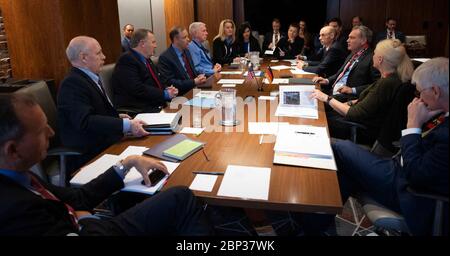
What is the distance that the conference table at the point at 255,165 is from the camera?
128cm

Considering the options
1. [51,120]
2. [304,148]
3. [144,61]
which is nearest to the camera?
[304,148]

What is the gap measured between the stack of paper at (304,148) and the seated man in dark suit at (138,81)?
1.34 m

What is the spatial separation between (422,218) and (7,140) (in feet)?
4.90

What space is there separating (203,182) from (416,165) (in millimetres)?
820

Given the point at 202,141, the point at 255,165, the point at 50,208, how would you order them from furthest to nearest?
the point at 202,141
the point at 255,165
the point at 50,208

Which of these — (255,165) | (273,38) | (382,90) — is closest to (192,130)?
(255,165)

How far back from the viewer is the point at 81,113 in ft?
6.93

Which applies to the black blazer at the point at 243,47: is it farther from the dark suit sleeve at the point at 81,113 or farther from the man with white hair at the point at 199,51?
the dark suit sleeve at the point at 81,113

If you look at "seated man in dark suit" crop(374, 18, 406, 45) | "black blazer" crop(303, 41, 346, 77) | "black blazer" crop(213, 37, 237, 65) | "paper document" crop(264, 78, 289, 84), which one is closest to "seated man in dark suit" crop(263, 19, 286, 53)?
"black blazer" crop(213, 37, 237, 65)

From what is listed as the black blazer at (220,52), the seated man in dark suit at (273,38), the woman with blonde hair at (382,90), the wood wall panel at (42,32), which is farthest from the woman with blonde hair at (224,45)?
the woman with blonde hair at (382,90)

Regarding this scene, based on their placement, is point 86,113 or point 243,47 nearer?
point 86,113

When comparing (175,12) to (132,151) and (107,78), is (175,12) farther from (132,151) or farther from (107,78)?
(132,151)

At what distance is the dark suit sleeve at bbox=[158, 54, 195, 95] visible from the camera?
356cm

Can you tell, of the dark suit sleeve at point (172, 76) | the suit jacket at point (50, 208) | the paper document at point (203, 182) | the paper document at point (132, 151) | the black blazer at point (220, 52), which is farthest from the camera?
the black blazer at point (220, 52)
